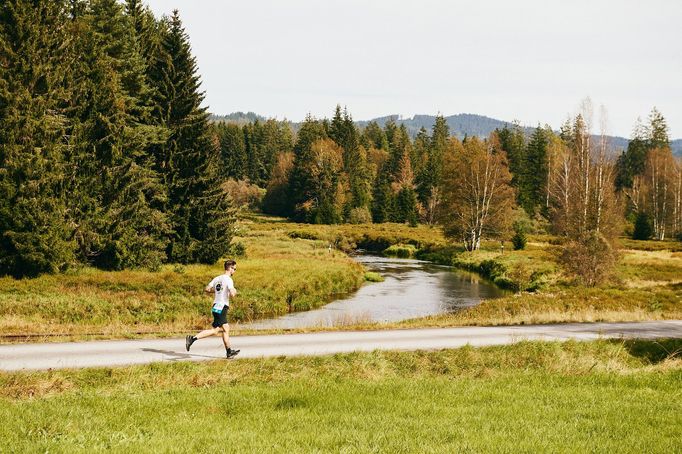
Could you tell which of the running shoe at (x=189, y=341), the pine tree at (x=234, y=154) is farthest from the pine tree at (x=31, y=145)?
the pine tree at (x=234, y=154)

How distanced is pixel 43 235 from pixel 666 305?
30.3 m

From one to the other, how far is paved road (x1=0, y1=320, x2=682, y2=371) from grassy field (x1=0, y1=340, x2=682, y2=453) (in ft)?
4.20

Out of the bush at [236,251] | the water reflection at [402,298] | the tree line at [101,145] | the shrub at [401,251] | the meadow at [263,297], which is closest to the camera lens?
the meadow at [263,297]

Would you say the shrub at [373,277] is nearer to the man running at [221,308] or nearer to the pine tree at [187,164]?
the pine tree at [187,164]

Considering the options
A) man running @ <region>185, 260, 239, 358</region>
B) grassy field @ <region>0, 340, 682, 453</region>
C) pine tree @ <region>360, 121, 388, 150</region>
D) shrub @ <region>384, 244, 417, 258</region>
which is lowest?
shrub @ <region>384, 244, 417, 258</region>

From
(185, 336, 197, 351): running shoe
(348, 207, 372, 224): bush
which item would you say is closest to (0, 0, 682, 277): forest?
(185, 336, 197, 351): running shoe

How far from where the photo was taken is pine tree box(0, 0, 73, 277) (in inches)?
1156

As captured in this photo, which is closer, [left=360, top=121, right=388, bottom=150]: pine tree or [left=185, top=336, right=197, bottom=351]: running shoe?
[left=185, top=336, right=197, bottom=351]: running shoe

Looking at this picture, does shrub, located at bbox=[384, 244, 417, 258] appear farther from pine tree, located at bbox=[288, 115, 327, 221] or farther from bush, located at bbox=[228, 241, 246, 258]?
pine tree, located at bbox=[288, 115, 327, 221]

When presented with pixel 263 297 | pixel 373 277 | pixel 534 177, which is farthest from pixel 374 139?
pixel 263 297

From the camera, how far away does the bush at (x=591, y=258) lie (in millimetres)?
34000

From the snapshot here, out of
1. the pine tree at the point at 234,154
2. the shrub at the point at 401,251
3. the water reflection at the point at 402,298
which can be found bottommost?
the water reflection at the point at 402,298

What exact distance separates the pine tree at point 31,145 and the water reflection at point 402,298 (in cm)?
1190

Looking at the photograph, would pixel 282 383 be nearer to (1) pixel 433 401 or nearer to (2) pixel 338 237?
(1) pixel 433 401
